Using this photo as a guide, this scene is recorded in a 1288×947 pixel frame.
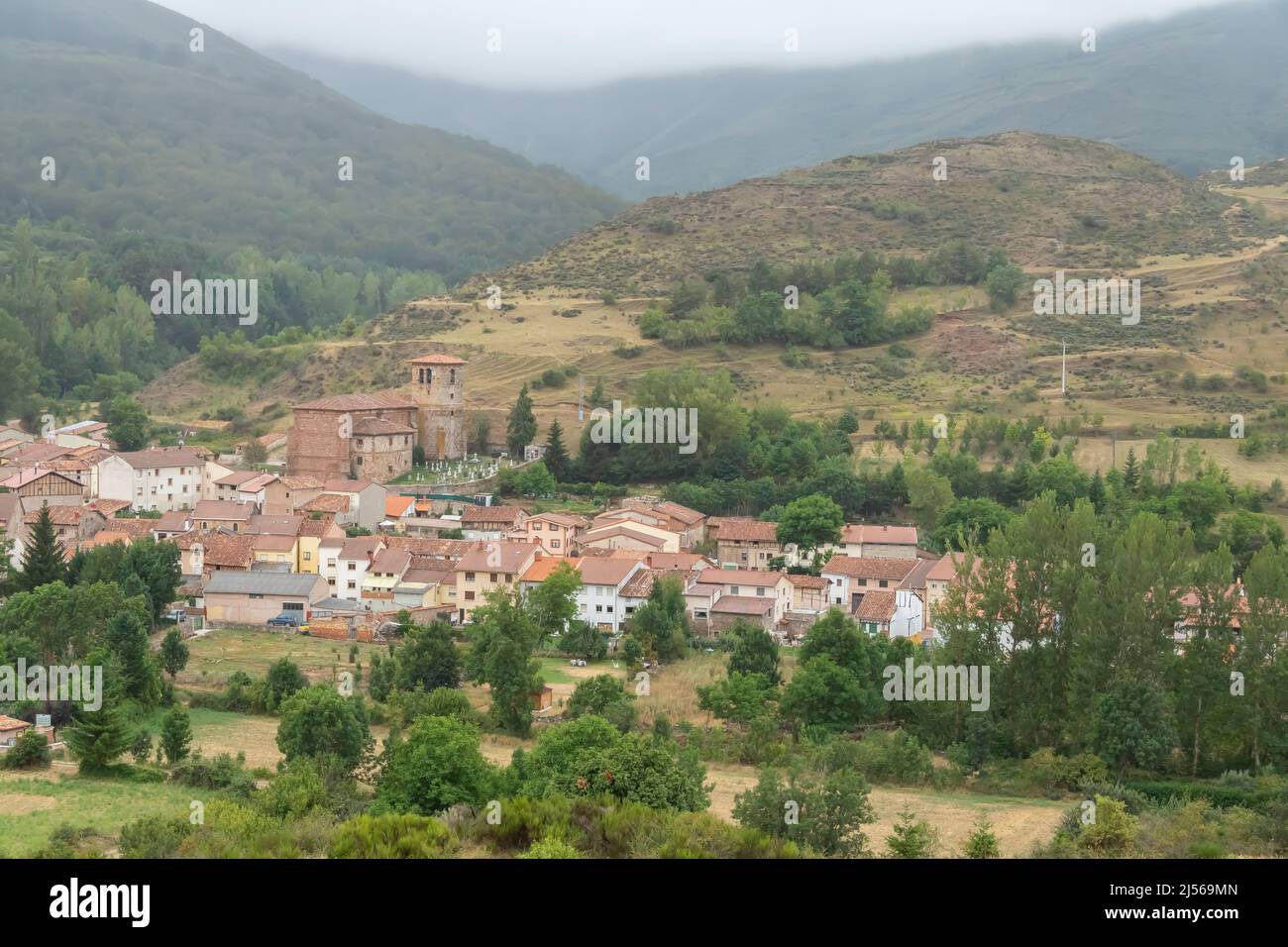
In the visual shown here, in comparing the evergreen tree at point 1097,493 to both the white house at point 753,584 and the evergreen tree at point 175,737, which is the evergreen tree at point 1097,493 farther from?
the evergreen tree at point 175,737

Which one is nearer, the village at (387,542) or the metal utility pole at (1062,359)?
the village at (387,542)

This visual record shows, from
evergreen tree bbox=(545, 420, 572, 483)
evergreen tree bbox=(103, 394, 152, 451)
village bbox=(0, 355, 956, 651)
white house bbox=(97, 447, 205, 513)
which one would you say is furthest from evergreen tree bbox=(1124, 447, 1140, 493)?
evergreen tree bbox=(103, 394, 152, 451)

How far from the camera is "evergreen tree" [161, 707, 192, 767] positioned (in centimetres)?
2177

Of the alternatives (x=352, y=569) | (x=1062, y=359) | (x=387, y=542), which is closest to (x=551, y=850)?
(x=352, y=569)

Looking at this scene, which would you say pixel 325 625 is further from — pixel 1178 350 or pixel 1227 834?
pixel 1178 350

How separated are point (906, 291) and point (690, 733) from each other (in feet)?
133

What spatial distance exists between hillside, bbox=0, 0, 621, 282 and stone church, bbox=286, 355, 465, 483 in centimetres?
6767

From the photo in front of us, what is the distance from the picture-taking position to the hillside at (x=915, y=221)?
6531 cm

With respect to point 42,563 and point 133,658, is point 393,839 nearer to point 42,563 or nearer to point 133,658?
point 133,658

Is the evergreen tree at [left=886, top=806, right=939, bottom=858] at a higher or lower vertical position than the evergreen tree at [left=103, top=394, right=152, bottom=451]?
lower

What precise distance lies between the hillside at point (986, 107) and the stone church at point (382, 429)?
10185cm

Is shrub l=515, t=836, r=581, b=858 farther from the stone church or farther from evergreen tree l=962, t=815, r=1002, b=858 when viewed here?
the stone church

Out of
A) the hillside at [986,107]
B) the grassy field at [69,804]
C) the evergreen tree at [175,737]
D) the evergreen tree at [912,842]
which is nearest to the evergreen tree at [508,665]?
the evergreen tree at [175,737]

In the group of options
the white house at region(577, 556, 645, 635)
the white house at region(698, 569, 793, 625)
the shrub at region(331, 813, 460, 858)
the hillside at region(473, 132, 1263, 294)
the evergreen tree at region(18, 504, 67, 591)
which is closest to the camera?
the shrub at region(331, 813, 460, 858)
